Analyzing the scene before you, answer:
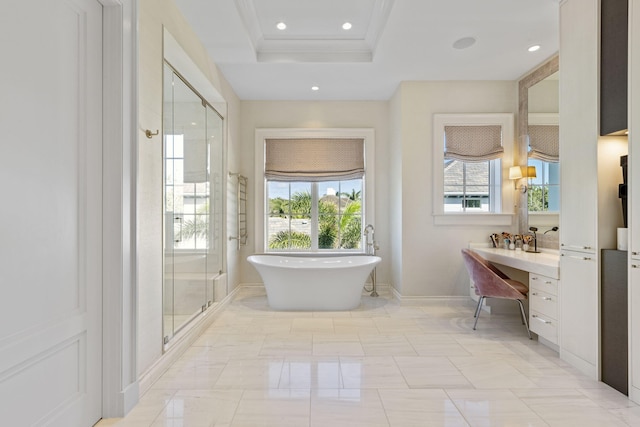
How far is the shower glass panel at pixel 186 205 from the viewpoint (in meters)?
2.83

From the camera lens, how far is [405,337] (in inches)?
131

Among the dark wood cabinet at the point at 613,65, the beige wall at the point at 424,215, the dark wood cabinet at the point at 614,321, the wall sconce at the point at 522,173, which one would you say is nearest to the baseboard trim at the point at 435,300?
the beige wall at the point at 424,215

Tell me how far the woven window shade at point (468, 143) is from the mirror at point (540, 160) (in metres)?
0.35

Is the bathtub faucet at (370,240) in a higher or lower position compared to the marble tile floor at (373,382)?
higher

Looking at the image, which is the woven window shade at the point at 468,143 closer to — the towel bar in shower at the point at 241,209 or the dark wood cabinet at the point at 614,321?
the dark wood cabinet at the point at 614,321

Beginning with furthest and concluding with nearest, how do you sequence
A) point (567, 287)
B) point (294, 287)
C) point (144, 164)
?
point (294, 287) → point (567, 287) → point (144, 164)

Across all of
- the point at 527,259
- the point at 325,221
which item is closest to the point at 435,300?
the point at 527,259

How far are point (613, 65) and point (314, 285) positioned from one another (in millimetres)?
3207

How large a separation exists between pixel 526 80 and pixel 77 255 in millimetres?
4703

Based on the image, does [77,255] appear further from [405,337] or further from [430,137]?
[430,137]

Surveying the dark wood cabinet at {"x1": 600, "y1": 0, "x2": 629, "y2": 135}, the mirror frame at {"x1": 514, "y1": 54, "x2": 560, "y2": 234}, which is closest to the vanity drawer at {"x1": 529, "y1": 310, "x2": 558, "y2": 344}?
the mirror frame at {"x1": 514, "y1": 54, "x2": 560, "y2": 234}

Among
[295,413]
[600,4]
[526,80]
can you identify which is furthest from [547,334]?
[526,80]

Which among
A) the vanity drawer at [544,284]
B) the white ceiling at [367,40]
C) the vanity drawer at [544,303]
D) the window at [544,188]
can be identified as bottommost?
the vanity drawer at [544,303]

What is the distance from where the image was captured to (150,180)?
95.3 inches
